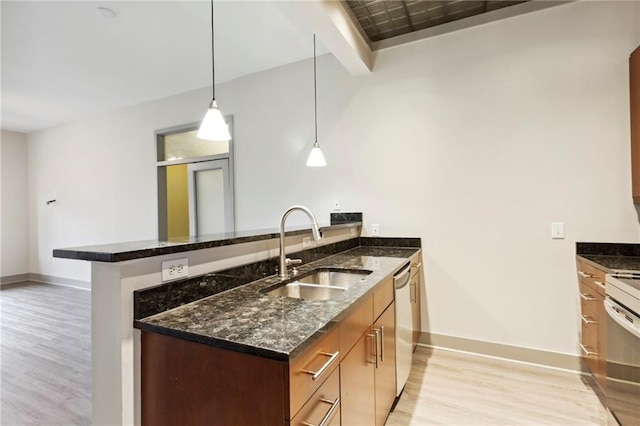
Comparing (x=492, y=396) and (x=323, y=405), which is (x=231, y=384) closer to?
(x=323, y=405)

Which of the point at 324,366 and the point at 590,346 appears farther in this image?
the point at 590,346

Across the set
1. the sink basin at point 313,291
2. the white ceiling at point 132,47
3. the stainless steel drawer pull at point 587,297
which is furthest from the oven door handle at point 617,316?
the white ceiling at point 132,47

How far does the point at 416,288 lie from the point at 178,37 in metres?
3.27

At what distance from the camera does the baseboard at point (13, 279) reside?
5.84m

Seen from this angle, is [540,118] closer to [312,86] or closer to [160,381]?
[312,86]

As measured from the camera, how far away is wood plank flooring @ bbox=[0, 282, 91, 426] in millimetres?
1979

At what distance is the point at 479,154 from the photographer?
2684 millimetres

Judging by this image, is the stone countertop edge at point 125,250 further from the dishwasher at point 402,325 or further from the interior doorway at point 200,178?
the interior doorway at point 200,178

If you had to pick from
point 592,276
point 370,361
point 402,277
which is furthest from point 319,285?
point 592,276

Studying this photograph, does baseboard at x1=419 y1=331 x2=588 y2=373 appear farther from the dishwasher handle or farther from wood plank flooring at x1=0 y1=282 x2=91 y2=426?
wood plank flooring at x1=0 y1=282 x2=91 y2=426

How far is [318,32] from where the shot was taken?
Answer: 91.3 inches

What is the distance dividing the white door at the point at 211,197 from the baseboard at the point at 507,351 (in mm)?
2678

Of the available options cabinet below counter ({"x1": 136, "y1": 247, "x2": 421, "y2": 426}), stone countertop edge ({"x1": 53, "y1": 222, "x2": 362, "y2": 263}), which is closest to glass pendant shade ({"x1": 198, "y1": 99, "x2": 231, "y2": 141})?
stone countertop edge ({"x1": 53, "y1": 222, "x2": 362, "y2": 263})

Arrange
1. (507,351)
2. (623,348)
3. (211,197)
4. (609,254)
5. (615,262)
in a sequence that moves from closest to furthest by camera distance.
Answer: (623,348)
(615,262)
(609,254)
(507,351)
(211,197)
